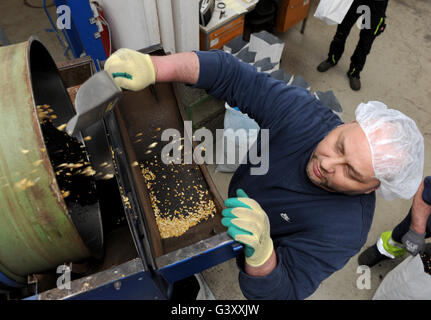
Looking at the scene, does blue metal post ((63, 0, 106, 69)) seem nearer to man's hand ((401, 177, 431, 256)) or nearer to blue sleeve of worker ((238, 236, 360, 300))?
blue sleeve of worker ((238, 236, 360, 300))

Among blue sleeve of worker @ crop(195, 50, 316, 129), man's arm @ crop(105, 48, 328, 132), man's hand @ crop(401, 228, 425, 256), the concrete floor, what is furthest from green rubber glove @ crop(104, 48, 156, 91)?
man's hand @ crop(401, 228, 425, 256)

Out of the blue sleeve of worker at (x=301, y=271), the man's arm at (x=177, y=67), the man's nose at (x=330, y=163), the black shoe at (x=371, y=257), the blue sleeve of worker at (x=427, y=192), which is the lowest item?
the black shoe at (x=371, y=257)

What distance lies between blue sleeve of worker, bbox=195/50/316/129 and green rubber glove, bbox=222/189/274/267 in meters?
0.52

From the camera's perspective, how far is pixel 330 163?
1.26 metres

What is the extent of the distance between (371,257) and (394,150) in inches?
63.6

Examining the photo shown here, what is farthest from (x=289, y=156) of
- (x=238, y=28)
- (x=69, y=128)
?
(x=238, y=28)

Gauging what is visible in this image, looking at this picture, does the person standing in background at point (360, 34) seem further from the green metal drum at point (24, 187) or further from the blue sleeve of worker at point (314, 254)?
the green metal drum at point (24, 187)

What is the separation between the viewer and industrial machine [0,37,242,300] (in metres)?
1.01

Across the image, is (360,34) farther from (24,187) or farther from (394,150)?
(24,187)

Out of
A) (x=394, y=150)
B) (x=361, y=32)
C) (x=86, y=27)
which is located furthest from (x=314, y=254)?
(x=361, y=32)

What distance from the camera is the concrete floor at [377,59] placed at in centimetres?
355

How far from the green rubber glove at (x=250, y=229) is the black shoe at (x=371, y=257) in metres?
1.61

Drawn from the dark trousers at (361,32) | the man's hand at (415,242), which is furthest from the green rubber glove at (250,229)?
the dark trousers at (361,32)

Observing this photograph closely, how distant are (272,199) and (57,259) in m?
0.99
